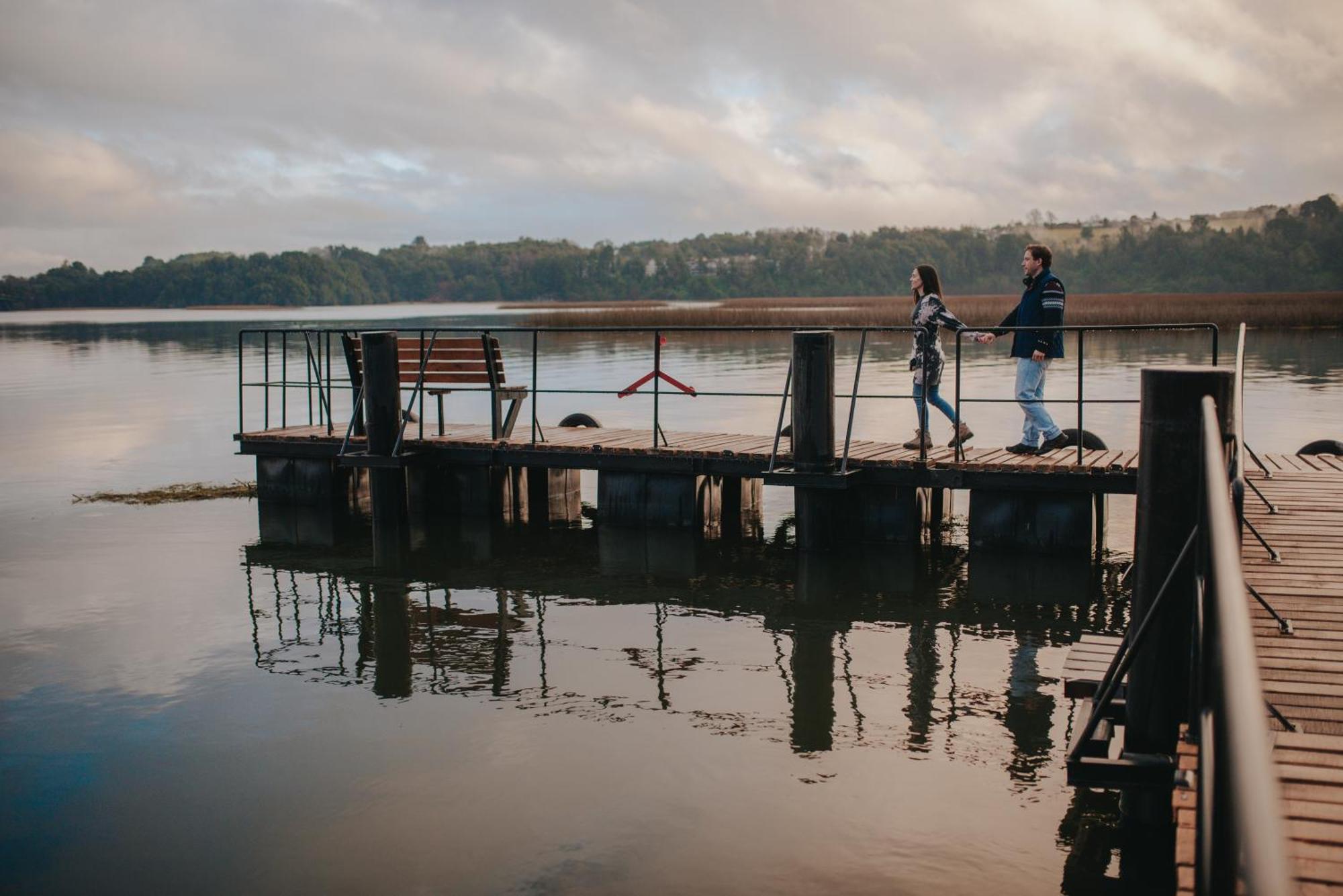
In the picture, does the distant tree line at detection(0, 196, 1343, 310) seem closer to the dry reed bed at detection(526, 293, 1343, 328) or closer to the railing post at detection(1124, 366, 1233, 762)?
the dry reed bed at detection(526, 293, 1343, 328)

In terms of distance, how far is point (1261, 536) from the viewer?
7.09 m

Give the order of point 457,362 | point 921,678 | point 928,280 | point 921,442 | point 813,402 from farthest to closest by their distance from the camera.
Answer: point 457,362, point 928,280, point 921,442, point 813,402, point 921,678

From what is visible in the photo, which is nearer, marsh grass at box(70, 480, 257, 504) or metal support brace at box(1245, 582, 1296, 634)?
metal support brace at box(1245, 582, 1296, 634)

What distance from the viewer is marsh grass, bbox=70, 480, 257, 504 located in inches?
610

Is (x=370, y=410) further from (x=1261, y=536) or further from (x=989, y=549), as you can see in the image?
(x=1261, y=536)

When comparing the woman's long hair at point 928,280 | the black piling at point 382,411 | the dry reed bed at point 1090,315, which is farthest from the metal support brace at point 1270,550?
the dry reed bed at point 1090,315

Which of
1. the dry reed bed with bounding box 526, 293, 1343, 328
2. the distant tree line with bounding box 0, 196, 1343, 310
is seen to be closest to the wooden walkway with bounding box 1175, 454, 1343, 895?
the dry reed bed with bounding box 526, 293, 1343, 328

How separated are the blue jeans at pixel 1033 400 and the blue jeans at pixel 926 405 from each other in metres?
0.65

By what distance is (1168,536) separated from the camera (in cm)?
508

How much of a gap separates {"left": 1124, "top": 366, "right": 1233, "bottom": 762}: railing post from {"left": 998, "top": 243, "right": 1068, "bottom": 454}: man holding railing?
5.80 meters

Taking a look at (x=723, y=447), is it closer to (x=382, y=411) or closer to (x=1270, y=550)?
(x=382, y=411)

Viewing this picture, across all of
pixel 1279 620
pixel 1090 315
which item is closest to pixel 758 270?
pixel 1090 315

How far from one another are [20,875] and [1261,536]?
6.72 m

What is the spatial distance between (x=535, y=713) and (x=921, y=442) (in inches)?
201
